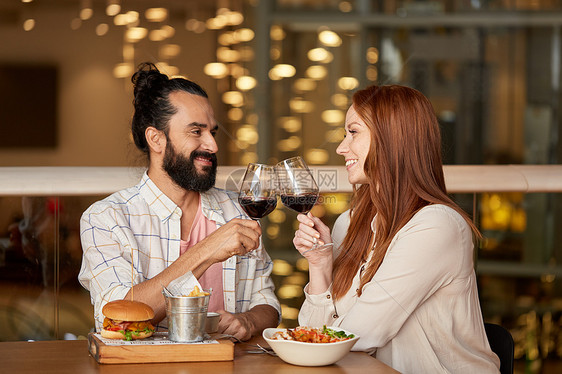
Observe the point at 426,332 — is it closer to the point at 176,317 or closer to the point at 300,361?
the point at 300,361

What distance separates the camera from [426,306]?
5.76 feet

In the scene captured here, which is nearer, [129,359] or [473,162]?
[129,359]

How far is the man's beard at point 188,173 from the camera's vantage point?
2.17m

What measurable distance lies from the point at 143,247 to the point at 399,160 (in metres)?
0.74

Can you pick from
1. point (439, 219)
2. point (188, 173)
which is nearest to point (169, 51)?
point (188, 173)

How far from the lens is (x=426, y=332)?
174 centimetres

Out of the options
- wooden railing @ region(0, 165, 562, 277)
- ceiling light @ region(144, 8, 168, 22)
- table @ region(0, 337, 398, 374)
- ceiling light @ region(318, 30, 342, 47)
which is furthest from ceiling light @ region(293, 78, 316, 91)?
table @ region(0, 337, 398, 374)

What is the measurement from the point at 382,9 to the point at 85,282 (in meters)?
5.02

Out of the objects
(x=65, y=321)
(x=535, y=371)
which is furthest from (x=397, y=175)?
(x=535, y=371)

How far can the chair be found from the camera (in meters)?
1.75

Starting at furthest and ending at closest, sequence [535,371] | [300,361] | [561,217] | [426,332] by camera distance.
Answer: [561,217], [535,371], [426,332], [300,361]

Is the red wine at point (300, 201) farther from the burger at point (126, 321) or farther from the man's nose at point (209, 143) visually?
the man's nose at point (209, 143)

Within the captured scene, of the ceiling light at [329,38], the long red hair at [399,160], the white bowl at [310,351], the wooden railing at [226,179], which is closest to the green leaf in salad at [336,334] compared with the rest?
the white bowl at [310,351]

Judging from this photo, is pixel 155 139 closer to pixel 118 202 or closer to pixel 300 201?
pixel 118 202
